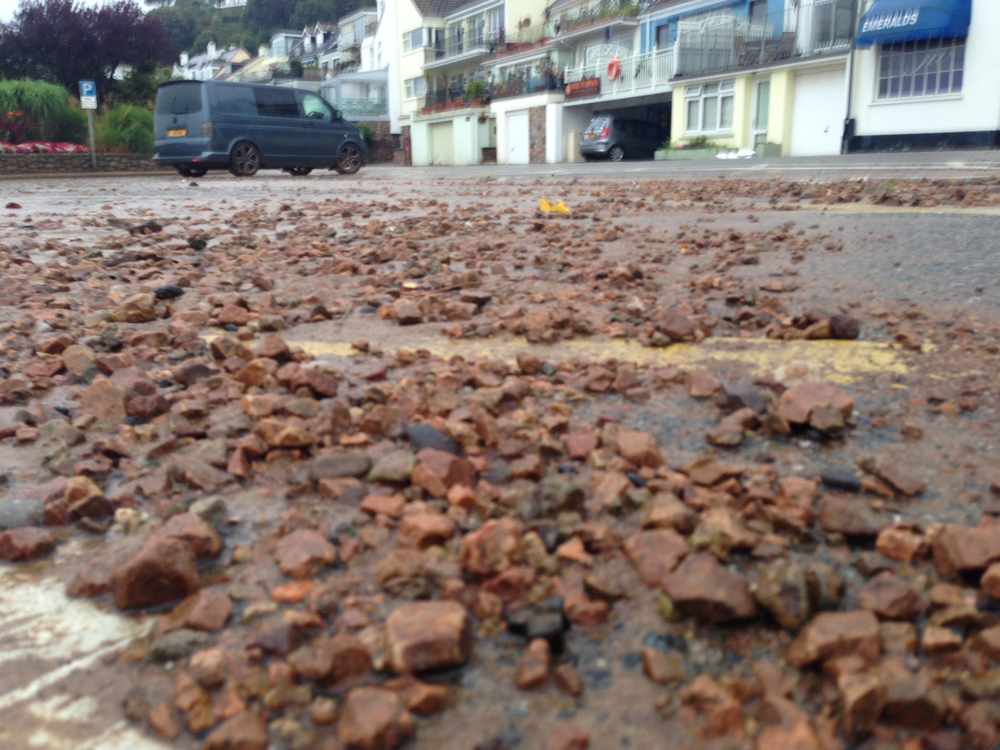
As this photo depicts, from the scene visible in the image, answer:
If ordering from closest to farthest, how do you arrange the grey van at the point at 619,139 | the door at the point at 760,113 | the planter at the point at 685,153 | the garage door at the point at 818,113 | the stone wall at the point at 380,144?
the garage door at the point at 818,113
the planter at the point at 685,153
the door at the point at 760,113
the grey van at the point at 619,139
the stone wall at the point at 380,144

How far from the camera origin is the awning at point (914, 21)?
20.2 meters

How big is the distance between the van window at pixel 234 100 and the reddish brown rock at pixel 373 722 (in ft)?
56.7

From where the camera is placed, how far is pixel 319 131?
18344 mm

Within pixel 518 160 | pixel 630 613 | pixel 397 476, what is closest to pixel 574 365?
pixel 397 476

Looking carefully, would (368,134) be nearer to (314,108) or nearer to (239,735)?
(314,108)

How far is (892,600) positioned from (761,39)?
94.0 ft

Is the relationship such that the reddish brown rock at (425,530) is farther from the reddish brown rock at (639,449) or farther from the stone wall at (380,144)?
the stone wall at (380,144)

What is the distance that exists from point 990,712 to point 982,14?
23.4 m

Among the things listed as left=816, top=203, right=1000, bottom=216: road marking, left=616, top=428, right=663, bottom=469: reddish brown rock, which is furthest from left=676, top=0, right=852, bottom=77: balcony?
left=616, top=428, right=663, bottom=469: reddish brown rock

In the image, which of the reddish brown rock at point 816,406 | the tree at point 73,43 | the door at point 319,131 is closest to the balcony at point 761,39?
the door at point 319,131

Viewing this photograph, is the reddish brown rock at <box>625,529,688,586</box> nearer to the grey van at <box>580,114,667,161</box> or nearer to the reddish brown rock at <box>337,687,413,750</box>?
the reddish brown rock at <box>337,687,413,750</box>

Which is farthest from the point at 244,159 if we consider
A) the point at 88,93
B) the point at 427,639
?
the point at 427,639

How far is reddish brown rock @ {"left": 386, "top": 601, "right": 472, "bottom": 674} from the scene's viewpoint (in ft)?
3.37

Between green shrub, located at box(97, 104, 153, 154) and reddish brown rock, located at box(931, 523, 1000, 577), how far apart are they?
25913 millimetres
